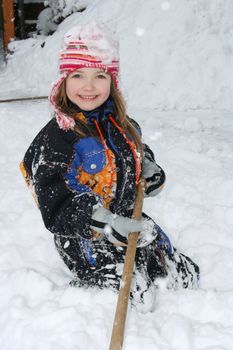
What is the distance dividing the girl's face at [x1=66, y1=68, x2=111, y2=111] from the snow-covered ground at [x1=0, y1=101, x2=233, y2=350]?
128 centimetres

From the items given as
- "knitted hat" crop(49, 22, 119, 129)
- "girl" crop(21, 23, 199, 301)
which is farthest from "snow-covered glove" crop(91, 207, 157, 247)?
"knitted hat" crop(49, 22, 119, 129)

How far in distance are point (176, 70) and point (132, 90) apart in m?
0.87

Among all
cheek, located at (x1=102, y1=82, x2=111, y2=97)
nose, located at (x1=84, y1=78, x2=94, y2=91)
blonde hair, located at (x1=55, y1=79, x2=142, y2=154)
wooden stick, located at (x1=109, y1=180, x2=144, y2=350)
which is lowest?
wooden stick, located at (x1=109, y1=180, x2=144, y2=350)

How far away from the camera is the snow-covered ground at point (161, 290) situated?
2.75 m

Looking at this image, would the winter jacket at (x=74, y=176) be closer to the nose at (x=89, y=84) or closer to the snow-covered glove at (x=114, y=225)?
the snow-covered glove at (x=114, y=225)

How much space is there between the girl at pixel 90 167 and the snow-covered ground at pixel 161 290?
24 centimetres

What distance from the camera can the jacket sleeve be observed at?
8.92 feet

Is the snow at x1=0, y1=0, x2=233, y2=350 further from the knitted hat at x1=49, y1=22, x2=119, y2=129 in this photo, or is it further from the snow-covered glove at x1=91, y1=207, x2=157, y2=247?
the knitted hat at x1=49, y1=22, x2=119, y2=129

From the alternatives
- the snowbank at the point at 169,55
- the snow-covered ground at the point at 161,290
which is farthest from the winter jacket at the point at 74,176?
the snowbank at the point at 169,55

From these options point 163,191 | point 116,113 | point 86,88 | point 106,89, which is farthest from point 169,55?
point 86,88

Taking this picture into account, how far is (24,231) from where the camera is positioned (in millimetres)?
4074

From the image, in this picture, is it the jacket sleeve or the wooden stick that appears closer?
the wooden stick

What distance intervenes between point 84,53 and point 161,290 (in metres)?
1.74

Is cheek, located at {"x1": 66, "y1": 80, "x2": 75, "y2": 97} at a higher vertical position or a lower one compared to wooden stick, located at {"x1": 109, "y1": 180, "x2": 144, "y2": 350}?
higher
